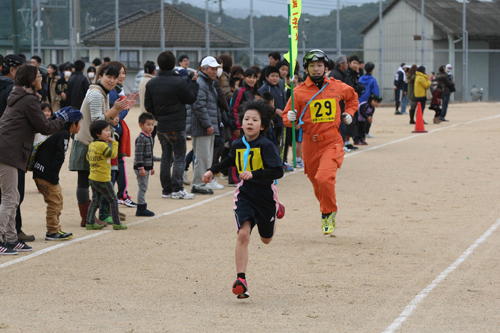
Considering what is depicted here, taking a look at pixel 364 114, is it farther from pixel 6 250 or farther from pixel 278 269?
pixel 6 250

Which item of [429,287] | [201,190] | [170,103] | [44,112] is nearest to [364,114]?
[201,190]

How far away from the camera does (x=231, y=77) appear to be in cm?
1291

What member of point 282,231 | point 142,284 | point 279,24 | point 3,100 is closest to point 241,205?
point 142,284

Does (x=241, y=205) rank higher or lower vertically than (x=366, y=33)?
lower

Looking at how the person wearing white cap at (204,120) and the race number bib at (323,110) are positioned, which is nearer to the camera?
the race number bib at (323,110)

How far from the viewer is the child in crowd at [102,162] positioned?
838 cm

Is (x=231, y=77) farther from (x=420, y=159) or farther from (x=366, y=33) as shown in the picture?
(x=366, y=33)

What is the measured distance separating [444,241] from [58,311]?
4310 mm

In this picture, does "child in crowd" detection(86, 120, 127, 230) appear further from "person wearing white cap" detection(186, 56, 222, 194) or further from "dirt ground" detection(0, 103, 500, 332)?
"person wearing white cap" detection(186, 56, 222, 194)

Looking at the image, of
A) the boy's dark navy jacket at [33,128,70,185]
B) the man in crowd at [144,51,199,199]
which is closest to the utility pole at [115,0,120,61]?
the man in crowd at [144,51,199,199]

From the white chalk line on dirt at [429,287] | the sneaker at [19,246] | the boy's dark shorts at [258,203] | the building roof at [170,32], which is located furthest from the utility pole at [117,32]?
the boy's dark shorts at [258,203]

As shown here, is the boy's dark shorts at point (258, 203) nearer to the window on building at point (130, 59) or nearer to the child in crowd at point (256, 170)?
the child in crowd at point (256, 170)

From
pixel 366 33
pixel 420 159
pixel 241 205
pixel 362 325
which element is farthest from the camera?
pixel 366 33

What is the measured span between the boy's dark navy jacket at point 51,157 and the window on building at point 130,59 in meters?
30.8
